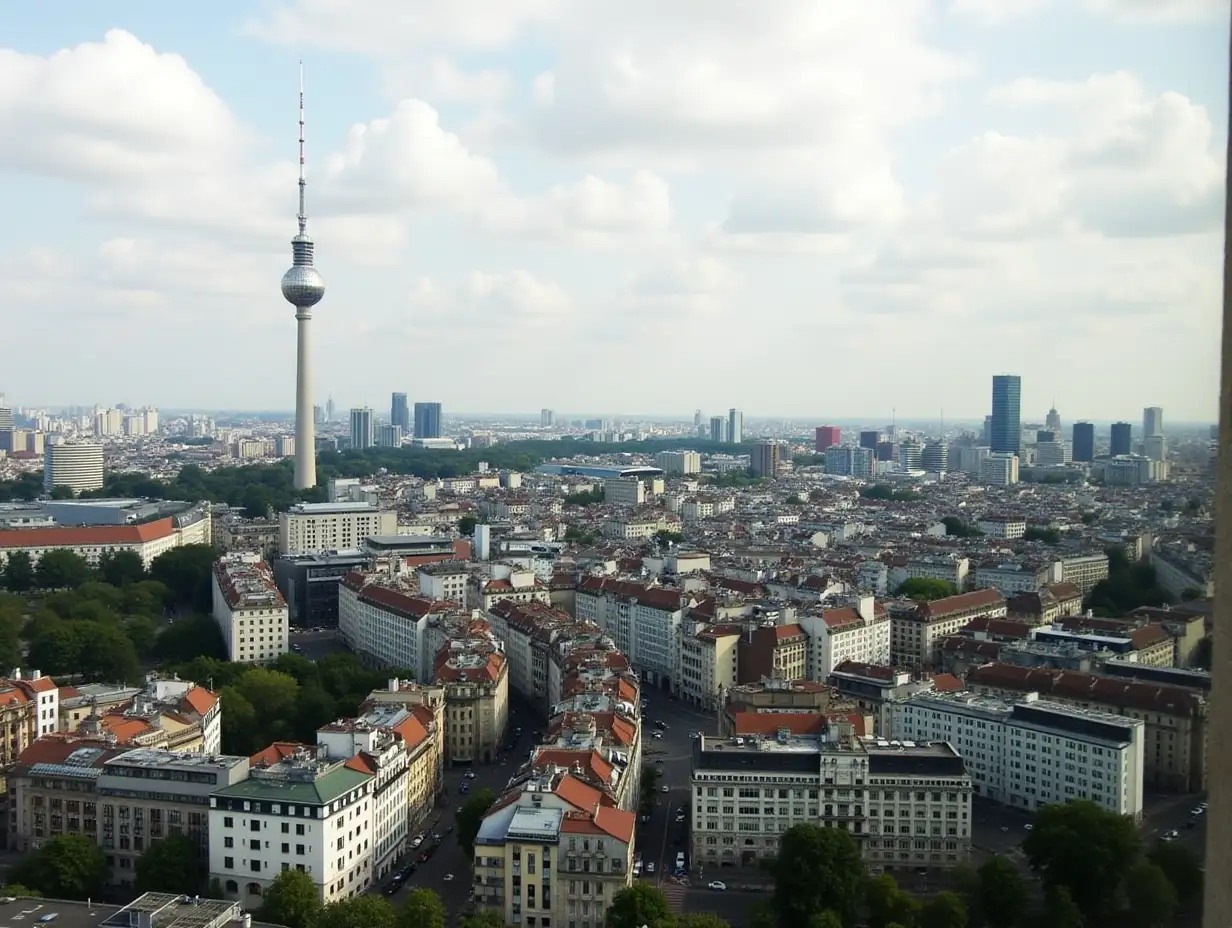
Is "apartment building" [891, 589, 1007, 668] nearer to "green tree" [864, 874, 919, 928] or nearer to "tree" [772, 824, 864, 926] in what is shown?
"tree" [772, 824, 864, 926]

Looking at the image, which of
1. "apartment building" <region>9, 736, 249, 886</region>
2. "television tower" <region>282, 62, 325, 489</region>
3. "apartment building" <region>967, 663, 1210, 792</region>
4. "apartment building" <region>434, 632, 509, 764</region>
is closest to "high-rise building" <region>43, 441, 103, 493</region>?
"television tower" <region>282, 62, 325, 489</region>

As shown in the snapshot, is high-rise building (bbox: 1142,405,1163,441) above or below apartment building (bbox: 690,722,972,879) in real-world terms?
above

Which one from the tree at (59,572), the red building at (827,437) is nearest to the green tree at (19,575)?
the tree at (59,572)

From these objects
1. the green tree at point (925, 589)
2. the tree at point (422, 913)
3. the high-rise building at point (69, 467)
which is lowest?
the tree at point (422, 913)

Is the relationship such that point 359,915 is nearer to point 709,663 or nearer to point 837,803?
point 837,803

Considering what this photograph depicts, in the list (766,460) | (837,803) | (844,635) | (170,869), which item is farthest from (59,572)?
(766,460)

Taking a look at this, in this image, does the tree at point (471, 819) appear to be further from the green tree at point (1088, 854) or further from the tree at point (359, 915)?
the green tree at point (1088, 854)
